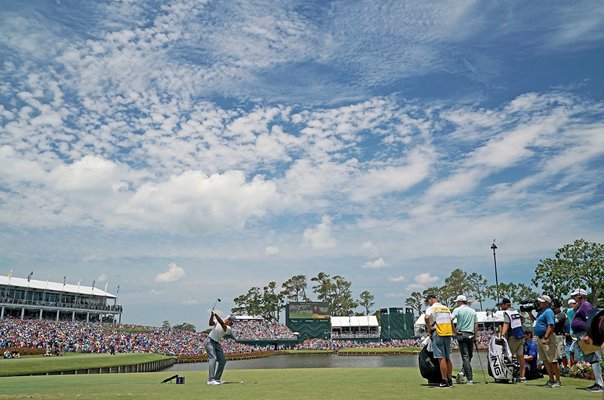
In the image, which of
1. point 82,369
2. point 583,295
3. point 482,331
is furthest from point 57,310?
point 583,295

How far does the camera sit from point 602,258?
50.3 m

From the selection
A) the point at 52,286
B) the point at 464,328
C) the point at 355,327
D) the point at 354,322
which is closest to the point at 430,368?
the point at 464,328

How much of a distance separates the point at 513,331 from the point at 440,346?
2678mm

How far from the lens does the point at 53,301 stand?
93.6 meters

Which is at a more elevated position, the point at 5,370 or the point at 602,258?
the point at 602,258

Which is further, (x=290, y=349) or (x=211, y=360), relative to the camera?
(x=290, y=349)

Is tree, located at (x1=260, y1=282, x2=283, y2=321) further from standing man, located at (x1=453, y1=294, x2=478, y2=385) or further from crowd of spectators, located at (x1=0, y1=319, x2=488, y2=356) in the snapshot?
standing man, located at (x1=453, y1=294, x2=478, y2=385)

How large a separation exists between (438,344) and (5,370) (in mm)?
30042

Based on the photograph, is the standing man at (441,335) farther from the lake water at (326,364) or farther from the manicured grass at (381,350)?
the manicured grass at (381,350)

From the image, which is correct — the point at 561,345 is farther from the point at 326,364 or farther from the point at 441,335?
the point at 326,364

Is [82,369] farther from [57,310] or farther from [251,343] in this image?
[57,310]

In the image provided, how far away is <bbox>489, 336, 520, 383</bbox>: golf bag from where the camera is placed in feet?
36.7

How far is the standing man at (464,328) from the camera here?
11.5 meters

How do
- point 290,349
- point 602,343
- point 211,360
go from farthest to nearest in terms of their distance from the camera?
point 290,349 < point 211,360 < point 602,343
